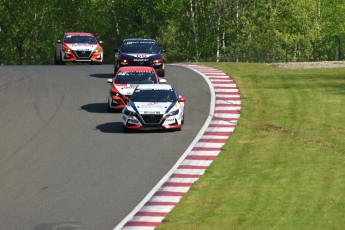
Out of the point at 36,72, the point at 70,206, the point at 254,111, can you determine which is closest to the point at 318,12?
the point at 36,72

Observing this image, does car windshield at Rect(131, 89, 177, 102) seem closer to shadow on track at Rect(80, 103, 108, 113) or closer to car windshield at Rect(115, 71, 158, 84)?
shadow on track at Rect(80, 103, 108, 113)

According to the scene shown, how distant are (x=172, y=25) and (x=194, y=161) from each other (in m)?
66.1

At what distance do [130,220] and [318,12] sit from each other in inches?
3514

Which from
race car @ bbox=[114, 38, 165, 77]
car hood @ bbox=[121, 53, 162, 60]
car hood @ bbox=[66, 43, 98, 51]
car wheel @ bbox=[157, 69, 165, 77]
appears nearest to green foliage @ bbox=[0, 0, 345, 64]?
car hood @ bbox=[66, 43, 98, 51]

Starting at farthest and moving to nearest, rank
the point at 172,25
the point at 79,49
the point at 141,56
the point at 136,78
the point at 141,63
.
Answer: the point at 172,25 < the point at 79,49 < the point at 141,56 < the point at 141,63 < the point at 136,78

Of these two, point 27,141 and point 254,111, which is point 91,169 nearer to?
point 27,141

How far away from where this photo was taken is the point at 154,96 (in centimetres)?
3111

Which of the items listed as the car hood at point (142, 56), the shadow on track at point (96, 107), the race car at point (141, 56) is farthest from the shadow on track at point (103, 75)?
the shadow on track at point (96, 107)

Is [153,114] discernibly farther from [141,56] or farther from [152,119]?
[141,56]

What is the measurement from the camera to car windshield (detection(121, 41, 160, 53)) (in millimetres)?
43469

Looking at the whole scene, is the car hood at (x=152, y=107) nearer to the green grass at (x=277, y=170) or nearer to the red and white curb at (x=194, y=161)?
the red and white curb at (x=194, y=161)

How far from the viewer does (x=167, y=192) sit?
2142cm

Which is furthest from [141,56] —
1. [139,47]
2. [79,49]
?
[79,49]

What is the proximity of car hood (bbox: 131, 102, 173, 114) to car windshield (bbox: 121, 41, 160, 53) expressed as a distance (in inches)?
518
